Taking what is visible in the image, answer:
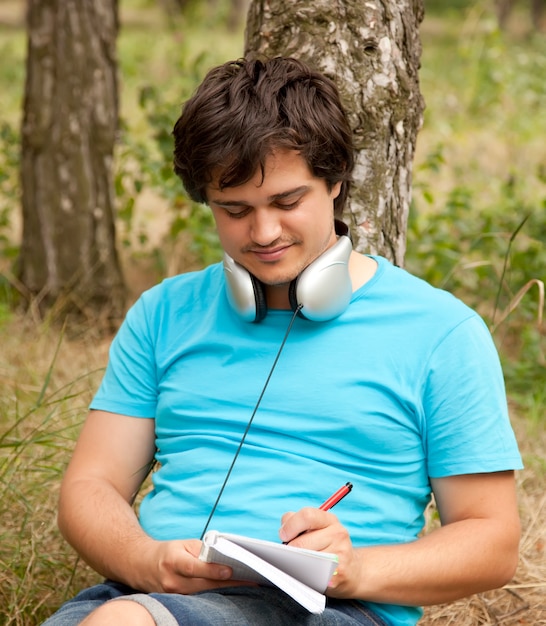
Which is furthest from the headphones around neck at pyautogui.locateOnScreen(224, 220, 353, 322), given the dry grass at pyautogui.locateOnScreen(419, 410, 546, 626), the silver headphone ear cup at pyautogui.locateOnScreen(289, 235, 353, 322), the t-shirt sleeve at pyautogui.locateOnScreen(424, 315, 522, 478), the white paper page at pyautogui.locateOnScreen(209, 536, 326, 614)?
the dry grass at pyautogui.locateOnScreen(419, 410, 546, 626)

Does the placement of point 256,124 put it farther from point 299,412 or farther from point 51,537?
point 51,537

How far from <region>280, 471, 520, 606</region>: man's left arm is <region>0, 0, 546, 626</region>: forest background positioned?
812 mm

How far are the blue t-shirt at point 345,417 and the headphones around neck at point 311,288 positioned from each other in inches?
2.5

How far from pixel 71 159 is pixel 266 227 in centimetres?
319

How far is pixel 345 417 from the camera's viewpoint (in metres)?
2.38

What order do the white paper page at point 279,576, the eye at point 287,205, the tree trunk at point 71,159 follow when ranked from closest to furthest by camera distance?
the white paper page at point 279,576 → the eye at point 287,205 → the tree trunk at point 71,159

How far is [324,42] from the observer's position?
10.0 feet

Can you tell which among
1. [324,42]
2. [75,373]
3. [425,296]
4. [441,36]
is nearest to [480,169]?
[75,373]

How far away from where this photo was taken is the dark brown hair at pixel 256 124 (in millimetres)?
2359

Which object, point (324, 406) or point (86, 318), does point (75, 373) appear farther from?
point (324, 406)

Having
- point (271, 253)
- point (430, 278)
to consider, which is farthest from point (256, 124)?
point (430, 278)

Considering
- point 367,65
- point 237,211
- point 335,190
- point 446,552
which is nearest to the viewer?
point 446,552

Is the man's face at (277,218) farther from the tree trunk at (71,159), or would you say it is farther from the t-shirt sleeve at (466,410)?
the tree trunk at (71,159)

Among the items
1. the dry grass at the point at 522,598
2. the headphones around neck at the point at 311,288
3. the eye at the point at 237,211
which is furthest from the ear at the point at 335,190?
the dry grass at the point at 522,598
